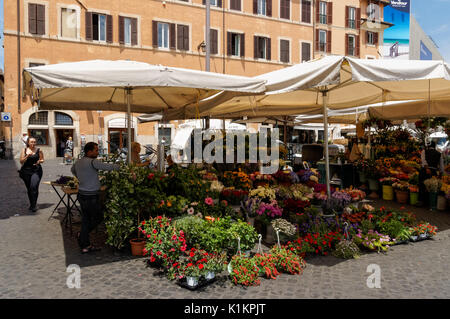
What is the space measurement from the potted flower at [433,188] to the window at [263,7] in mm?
21583

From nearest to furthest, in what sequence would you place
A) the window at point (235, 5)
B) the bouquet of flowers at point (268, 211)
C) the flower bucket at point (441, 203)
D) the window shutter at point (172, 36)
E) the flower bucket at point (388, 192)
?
1. the bouquet of flowers at point (268, 211)
2. the flower bucket at point (441, 203)
3. the flower bucket at point (388, 192)
4. the window shutter at point (172, 36)
5. the window at point (235, 5)

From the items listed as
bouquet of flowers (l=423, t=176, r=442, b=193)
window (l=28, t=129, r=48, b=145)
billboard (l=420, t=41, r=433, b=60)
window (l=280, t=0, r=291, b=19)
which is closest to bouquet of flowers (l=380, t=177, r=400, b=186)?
bouquet of flowers (l=423, t=176, r=442, b=193)

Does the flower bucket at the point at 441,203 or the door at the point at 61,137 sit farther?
the door at the point at 61,137

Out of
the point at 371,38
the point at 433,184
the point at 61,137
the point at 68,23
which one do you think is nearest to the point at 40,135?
the point at 61,137

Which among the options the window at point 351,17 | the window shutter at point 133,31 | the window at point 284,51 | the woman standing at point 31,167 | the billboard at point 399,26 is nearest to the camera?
the woman standing at point 31,167

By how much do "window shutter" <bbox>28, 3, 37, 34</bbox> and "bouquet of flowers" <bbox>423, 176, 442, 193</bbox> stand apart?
70.7 ft

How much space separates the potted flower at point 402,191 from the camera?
813 centimetres

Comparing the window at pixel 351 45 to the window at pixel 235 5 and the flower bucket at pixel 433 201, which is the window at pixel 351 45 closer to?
the window at pixel 235 5

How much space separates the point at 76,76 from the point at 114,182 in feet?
4.31

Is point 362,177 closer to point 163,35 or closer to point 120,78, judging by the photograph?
point 120,78

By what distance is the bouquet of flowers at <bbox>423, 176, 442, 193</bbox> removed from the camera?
733 centimetres

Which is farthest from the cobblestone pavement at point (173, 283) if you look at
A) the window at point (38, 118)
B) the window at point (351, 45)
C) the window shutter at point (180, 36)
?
the window at point (351, 45)

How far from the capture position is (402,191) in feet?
26.9

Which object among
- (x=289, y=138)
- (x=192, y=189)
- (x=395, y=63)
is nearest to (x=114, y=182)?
(x=192, y=189)
